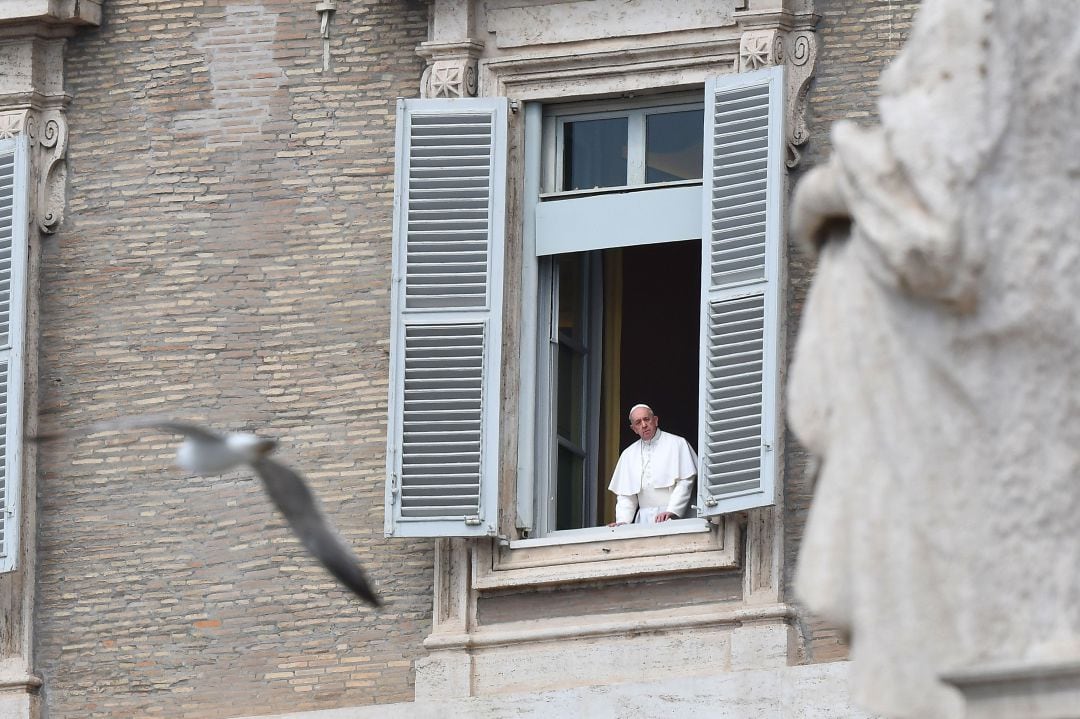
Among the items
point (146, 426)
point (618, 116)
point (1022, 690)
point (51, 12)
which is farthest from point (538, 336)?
point (1022, 690)

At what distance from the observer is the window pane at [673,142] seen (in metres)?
15.4

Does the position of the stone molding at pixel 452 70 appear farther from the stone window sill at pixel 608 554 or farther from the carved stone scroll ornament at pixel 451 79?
the stone window sill at pixel 608 554

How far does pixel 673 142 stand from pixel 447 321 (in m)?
1.24

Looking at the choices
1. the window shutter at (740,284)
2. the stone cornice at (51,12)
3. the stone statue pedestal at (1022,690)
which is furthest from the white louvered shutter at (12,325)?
the stone statue pedestal at (1022,690)

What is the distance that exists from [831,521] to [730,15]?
29.3 ft

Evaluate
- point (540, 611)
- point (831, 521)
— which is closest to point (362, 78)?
point (540, 611)

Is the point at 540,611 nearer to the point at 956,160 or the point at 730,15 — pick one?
the point at 730,15

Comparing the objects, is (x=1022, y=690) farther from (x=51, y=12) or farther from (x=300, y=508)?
(x=51, y=12)

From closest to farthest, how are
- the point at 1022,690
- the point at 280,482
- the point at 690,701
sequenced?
the point at 1022,690 → the point at 280,482 → the point at 690,701

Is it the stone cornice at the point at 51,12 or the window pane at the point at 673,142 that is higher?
the stone cornice at the point at 51,12

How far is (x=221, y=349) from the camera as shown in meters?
15.9

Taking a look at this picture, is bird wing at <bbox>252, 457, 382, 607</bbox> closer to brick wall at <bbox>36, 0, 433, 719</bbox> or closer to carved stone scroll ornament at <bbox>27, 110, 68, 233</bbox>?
brick wall at <bbox>36, 0, 433, 719</bbox>

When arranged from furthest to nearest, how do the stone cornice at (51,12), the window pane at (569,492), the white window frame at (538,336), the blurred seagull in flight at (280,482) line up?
the stone cornice at (51,12) → the window pane at (569,492) → the white window frame at (538,336) → the blurred seagull in flight at (280,482)

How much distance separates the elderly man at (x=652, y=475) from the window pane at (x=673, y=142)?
1064 mm
